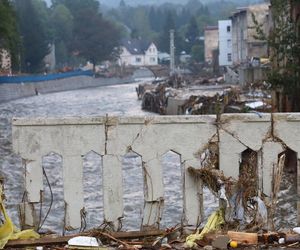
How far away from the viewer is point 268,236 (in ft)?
20.6

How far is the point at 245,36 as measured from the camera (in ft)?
310

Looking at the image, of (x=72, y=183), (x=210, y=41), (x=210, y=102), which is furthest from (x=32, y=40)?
(x=72, y=183)

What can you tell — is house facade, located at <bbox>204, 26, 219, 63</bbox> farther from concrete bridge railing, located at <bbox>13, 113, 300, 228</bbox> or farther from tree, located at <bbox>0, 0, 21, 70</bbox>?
concrete bridge railing, located at <bbox>13, 113, 300, 228</bbox>

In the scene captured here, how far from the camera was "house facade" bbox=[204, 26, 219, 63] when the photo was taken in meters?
147

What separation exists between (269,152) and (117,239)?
4.93 feet

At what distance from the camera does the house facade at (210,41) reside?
147250mm

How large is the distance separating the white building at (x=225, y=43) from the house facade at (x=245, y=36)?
396 centimetres

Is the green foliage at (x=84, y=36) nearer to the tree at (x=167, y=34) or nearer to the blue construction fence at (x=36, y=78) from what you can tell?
the blue construction fence at (x=36, y=78)

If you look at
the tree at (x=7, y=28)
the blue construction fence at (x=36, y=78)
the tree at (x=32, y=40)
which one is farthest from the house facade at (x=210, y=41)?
the tree at (x=7, y=28)

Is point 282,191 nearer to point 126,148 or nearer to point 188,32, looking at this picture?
point 126,148

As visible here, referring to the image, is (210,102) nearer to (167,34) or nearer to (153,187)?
(153,187)

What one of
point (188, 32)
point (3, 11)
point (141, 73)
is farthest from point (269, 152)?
point (188, 32)

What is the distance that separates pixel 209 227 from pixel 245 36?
8941 cm

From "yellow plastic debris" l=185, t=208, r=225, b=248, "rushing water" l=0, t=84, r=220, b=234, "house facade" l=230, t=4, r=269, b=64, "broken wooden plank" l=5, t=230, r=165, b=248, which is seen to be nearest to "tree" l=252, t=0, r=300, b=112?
"rushing water" l=0, t=84, r=220, b=234
